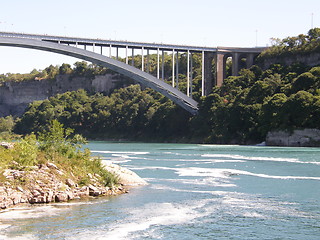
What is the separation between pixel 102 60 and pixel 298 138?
21148 mm

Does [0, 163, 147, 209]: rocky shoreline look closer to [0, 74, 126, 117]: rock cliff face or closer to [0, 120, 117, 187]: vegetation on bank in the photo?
[0, 120, 117, 187]: vegetation on bank

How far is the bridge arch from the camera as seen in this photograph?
56562 millimetres

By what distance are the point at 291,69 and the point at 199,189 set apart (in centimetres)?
5205

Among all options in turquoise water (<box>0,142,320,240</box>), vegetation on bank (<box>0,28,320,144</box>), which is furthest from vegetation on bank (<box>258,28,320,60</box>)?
turquoise water (<box>0,142,320,240</box>)

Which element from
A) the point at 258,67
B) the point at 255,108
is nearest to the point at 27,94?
the point at 258,67

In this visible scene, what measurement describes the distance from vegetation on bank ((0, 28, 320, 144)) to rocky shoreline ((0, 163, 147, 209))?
127 feet

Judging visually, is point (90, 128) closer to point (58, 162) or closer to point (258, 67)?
point (258, 67)

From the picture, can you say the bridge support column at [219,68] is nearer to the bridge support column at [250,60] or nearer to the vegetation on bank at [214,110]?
the vegetation on bank at [214,110]

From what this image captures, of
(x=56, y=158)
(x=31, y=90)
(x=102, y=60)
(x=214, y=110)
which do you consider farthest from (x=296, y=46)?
(x=31, y=90)

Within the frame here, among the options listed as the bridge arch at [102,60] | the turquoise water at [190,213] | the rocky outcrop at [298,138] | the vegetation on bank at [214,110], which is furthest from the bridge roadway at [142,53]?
the turquoise water at [190,213]

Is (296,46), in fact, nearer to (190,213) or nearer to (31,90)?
(190,213)

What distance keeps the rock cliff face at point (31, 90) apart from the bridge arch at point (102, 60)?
53.6 meters

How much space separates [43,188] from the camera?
20.2m

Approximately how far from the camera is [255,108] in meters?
64.9
